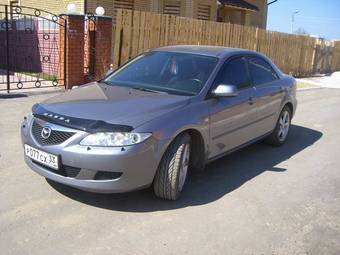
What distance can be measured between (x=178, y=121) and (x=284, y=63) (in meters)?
17.8

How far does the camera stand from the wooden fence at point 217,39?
491 inches

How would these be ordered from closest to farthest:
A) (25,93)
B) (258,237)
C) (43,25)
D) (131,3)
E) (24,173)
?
(258,237) → (24,173) → (25,93) → (43,25) → (131,3)

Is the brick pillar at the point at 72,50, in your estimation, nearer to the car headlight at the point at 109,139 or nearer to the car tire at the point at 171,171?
the car tire at the point at 171,171

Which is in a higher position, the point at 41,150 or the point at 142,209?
the point at 41,150

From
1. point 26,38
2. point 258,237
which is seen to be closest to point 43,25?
point 26,38

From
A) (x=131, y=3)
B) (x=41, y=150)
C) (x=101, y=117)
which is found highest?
(x=131, y=3)

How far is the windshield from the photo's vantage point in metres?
5.27

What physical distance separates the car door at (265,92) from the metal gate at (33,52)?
6.59 meters

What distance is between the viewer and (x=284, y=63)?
2141 centimetres

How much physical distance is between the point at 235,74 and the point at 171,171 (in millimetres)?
1919

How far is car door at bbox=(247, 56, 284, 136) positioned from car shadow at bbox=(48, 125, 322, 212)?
Result: 410mm

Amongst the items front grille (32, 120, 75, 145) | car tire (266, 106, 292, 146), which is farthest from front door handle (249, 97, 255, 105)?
front grille (32, 120, 75, 145)

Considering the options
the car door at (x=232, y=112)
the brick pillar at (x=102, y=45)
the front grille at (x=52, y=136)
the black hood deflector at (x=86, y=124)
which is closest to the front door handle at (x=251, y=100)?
the car door at (x=232, y=112)

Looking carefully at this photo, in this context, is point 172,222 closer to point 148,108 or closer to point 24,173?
point 148,108
